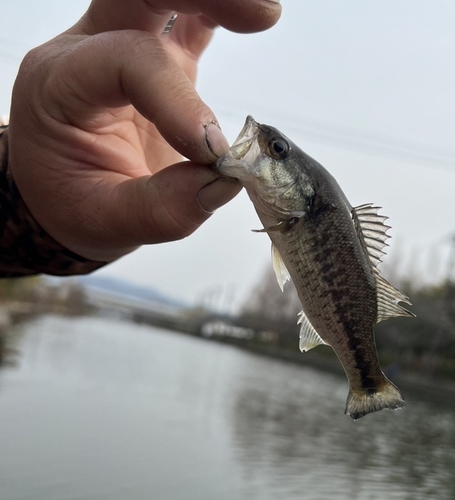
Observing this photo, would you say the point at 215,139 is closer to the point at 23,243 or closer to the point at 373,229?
the point at 373,229

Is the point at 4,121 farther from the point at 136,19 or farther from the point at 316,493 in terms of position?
the point at 316,493

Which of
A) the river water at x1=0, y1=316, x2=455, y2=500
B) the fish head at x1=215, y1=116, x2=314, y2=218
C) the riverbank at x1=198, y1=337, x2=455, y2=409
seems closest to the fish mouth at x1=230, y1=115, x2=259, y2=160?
the fish head at x1=215, y1=116, x2=314, y2=218

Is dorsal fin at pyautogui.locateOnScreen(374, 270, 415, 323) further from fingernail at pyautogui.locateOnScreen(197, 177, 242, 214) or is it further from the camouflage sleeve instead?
the camouflage sleeve

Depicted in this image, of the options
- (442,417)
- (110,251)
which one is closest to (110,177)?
(110,251)

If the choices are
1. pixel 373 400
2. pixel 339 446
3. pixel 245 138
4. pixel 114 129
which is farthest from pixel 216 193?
pixel 339 446

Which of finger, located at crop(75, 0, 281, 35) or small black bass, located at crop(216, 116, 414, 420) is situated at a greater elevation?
finger, located at crop(75, 0, 281, 35)
